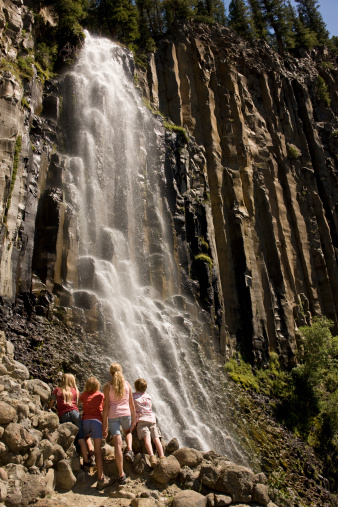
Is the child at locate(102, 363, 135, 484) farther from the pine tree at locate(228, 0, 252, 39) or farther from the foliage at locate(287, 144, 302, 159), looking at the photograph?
the pine tree at locate(228, 0, 252, 39)

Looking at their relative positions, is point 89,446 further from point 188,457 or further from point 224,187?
point 224,187

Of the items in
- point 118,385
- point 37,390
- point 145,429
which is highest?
point 37,390

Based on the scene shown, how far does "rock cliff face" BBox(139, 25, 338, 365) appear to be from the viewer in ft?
93.9

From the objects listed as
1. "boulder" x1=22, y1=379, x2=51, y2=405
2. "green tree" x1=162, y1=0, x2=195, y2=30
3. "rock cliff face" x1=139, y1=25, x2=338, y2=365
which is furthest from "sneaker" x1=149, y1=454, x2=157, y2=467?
"green tree" x1=162, y1=0, x2=195, y2=30

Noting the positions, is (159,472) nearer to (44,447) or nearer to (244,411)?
(44,447)

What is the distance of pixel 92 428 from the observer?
853cm

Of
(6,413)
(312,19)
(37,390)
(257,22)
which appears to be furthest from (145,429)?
(312,19)

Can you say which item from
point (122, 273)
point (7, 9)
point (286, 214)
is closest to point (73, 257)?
point (122, 273)

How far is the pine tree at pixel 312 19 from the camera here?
2244 inches

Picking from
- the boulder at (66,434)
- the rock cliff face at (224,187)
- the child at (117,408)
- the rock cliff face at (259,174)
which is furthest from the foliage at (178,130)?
the boulder at (66,434)

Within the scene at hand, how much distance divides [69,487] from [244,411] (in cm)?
1460

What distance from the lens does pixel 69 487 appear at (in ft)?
25.8

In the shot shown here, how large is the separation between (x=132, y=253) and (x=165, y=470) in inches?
581

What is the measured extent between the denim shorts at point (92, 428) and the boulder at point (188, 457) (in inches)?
78.3
